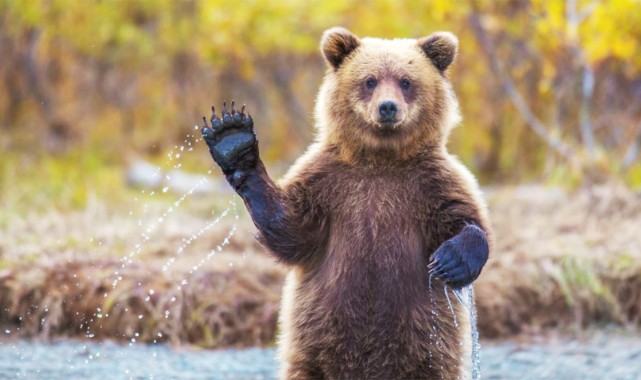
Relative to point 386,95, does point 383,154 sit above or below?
below

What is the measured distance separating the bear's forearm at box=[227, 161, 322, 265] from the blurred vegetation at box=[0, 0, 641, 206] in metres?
4.93

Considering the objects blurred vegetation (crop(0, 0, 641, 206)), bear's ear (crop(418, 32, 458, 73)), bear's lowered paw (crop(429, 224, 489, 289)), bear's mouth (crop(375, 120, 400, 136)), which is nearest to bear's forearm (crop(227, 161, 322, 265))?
bear's mouth (crop(375, 120, 400, 136))

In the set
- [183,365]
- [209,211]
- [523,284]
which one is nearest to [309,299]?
[183,365]

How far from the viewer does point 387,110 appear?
13.1 feet

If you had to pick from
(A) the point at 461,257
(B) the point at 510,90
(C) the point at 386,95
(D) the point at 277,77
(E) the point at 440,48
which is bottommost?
(A) the point at 461,257

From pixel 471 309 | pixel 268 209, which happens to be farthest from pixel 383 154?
pixel 471 309

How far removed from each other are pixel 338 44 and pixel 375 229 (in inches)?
33.4

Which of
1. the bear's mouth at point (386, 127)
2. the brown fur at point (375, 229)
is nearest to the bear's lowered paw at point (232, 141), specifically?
the brown fur at point (375, 229)

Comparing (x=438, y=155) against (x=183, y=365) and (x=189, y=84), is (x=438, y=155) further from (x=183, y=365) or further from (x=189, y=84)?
(x=189, y=84)

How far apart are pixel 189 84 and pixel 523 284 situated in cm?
642

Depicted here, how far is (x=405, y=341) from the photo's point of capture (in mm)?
3990

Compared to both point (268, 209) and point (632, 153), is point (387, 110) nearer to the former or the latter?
point (268, 209)

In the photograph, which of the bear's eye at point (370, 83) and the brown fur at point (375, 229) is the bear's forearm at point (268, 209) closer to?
the brown fur at point (375, 229)

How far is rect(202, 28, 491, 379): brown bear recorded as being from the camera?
4.00m
